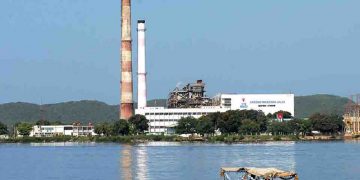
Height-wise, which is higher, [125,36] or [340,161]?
[125,36]

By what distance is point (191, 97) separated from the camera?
179125 millimetres

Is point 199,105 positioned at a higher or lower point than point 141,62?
lower

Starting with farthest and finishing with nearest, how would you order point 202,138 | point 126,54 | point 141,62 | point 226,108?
point 226,108 → point 141,62 → point 202,138 → point 126,54

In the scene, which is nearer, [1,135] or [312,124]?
[312,124]

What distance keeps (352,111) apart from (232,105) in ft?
93.4

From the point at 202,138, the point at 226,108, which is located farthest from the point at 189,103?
the point at 202,138

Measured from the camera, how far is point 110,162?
8206 cm

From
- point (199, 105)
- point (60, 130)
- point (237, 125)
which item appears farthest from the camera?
point (60, 130)

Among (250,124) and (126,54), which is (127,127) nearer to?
(126,54)

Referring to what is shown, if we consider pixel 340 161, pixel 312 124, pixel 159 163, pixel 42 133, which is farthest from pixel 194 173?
pixel 42 133

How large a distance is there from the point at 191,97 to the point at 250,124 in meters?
28.5

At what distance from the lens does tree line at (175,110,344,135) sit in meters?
154

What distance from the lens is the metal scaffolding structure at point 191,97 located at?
177875 mm

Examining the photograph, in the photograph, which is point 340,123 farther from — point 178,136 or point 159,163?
point 159,163
